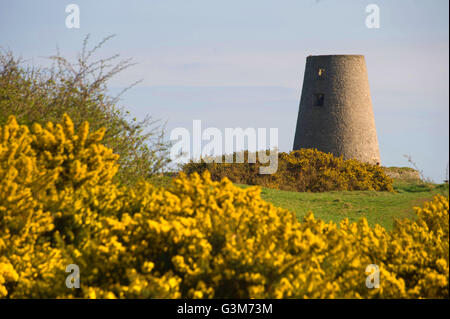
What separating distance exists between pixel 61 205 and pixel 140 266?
1914 millimetres

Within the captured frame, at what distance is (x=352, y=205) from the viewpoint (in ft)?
A: 49.5

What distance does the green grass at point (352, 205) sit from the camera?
13289mm

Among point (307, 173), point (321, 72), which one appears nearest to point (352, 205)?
point (307, 173)

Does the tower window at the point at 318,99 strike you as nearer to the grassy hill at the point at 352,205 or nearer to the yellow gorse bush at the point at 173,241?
the grassy hill at the point at 352,205

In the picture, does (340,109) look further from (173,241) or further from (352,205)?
(173,241)

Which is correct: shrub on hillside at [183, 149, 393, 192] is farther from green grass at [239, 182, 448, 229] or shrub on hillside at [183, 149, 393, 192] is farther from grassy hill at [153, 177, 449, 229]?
green grass at [239, 182, 448, 229]

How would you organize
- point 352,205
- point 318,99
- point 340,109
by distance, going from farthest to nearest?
1. point 318,99
2. point 340,109
3. point 352,205

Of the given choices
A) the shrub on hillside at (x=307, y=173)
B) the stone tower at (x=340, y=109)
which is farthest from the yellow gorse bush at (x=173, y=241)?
the stone tower at (x=340, y=109)

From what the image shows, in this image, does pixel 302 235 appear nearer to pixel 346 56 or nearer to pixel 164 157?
pixel 164 157

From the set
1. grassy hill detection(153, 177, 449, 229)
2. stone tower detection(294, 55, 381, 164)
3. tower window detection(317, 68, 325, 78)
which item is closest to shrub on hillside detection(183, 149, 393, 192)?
stone tower detection(294, 55, 381, 164)

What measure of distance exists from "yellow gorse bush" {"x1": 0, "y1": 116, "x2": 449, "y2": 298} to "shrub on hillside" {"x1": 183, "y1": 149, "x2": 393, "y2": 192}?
12556 mm

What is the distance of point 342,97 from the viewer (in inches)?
958

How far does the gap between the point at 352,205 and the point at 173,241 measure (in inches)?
415
